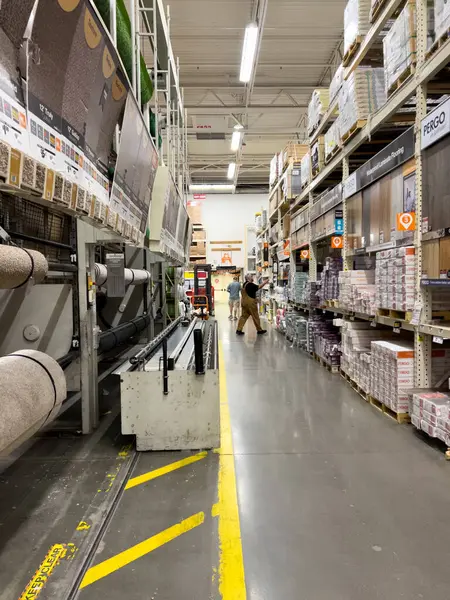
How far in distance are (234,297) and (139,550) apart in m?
13.5

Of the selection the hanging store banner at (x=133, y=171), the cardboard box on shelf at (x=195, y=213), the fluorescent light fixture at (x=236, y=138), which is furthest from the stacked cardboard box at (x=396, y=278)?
the cardboard box on shelf at (x=195, y=213)

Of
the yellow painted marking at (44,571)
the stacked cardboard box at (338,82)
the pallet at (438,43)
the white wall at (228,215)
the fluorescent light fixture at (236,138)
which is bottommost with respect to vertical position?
the yellow painted marking at (44,571)

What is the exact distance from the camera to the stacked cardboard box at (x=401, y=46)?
3836 mm

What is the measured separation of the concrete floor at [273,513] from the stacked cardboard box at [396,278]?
1290 mm

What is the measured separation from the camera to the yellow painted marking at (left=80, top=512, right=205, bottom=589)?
6.60ft

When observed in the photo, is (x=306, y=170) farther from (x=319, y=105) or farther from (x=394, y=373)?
(x=394, y=373)

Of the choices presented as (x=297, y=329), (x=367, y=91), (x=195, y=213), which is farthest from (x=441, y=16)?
(x=195, y=213)

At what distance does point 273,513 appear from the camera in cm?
255

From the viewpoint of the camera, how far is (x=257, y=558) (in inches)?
83.6

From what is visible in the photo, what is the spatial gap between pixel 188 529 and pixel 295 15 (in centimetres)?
1089

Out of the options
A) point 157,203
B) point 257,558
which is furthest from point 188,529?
point 157,203

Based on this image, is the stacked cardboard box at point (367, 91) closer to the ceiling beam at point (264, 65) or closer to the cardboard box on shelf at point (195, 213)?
the ceiling beam at point (264, 65)

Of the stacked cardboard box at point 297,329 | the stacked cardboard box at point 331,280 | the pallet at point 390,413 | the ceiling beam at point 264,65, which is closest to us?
the pallet at point 390,413

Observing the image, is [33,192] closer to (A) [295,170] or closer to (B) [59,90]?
(B) [59,90]
